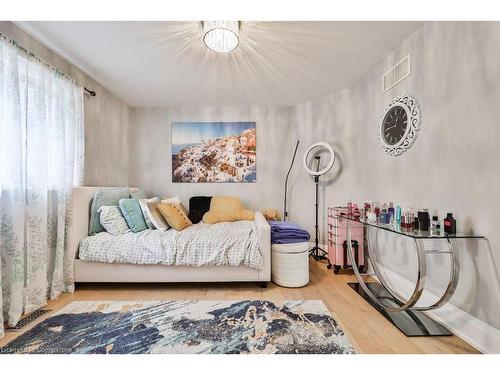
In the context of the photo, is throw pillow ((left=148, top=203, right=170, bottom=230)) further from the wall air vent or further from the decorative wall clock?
the wall air vent

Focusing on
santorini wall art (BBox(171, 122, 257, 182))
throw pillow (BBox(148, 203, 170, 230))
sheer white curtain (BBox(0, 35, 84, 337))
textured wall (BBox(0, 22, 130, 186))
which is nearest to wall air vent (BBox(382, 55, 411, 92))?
santorini wall art (BBox(171, 122, 257, 182))

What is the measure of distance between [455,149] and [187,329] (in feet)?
7.59

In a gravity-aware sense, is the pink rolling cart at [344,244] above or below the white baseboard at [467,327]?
above

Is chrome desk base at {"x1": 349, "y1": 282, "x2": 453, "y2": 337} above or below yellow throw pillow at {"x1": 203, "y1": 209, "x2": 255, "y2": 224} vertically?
below

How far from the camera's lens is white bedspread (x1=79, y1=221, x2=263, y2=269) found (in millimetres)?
2299

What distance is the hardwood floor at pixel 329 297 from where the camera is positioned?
4.95 feet

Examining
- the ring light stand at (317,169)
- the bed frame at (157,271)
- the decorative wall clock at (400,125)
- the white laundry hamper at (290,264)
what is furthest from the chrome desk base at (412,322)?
the decorative wall clock at (400,125)

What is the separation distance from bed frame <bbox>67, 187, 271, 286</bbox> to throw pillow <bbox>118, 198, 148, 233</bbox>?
1.25ft

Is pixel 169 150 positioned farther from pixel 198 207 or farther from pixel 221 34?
pixel 221 34

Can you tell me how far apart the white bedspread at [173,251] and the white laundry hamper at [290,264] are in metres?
0.22

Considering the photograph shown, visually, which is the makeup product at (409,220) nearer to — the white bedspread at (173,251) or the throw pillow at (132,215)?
the white bedspread at (173,251)

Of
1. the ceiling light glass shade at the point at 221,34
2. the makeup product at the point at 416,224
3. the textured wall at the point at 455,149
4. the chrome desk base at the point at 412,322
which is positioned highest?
the ceiling light glass shade at the point at 221,34

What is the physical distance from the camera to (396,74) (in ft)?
7.42

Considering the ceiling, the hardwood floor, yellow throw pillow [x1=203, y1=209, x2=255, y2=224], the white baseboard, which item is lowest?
the hardwood floor
